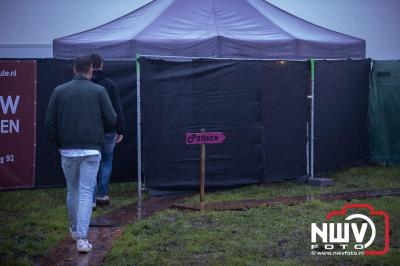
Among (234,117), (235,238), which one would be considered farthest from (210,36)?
(235,238)

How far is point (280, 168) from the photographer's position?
10.5 metres

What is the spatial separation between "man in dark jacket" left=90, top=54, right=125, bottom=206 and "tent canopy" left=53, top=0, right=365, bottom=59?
3427mm

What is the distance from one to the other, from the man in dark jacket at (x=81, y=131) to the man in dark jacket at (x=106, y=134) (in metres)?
1.76

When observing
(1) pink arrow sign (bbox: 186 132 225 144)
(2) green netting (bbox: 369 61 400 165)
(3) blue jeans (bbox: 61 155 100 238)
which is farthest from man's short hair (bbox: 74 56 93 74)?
(2) green netting (bbox: 369 61 400 165)

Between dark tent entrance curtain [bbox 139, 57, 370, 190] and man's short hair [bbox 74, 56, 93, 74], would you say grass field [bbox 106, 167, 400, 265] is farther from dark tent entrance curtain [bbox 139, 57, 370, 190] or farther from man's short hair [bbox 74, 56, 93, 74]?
man's short hair [bbox 74, 56, 93, 74]

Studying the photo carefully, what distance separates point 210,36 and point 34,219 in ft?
17.5

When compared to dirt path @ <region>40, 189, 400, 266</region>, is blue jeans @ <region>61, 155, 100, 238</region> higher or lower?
higher

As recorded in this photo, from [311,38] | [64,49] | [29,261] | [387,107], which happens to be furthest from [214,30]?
[29,261]

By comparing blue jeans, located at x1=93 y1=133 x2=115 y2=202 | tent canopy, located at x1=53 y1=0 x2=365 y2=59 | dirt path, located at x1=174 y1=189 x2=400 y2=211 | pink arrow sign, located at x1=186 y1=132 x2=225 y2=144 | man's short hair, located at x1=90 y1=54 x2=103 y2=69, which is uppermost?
tent canopy, located at x1=53 y1=0 x2=365 y2=59

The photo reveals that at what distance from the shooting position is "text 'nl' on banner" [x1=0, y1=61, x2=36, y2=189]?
9.58 m

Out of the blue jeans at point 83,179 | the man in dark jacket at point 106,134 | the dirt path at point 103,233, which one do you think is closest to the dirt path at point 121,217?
the dirt path at point 103,233

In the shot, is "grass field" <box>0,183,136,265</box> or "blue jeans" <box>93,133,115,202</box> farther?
"blue jeans" <box>93,133,115,202</box>

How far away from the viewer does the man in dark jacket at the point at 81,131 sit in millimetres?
6363

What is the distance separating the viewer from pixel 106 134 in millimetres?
8484
